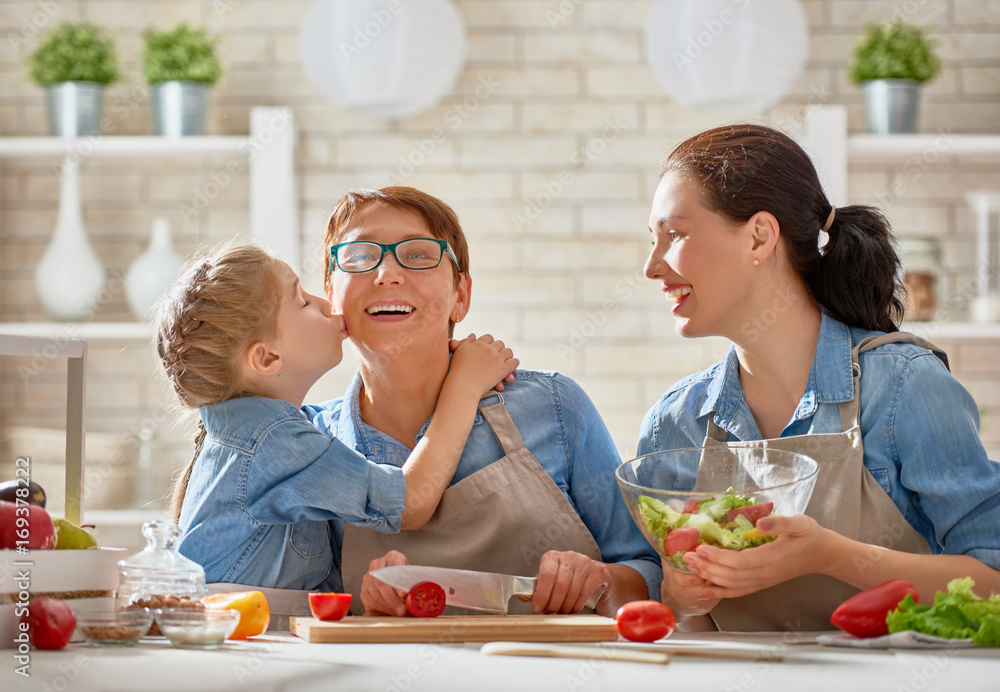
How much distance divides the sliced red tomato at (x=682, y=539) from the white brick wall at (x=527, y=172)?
7.93 feet

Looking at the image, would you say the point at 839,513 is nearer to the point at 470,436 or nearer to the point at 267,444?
the point at 470,436

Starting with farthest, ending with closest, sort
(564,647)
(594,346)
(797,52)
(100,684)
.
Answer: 1. (594,346)
2. (797,52)
3. (564,647)
4. (100,684)

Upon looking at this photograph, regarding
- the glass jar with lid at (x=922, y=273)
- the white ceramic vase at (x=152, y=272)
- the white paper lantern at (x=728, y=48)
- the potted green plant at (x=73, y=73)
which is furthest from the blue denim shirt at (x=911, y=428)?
the potted green plant at (x=73, y=73)

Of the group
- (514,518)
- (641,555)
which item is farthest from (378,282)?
(641,555)

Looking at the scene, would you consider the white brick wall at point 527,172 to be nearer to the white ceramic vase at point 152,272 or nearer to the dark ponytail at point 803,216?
the white ceramic vase at point 152,272

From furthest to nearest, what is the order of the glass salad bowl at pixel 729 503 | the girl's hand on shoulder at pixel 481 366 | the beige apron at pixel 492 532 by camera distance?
the girl's hand on shoulder at pixel 481 366
the beige apron at pixel 492 532
the glass salad bowl at pixel 729 503

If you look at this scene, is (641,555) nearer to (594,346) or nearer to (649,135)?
(594,346)

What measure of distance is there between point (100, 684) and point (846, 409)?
1186 millimetres

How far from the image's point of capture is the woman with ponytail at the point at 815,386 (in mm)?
1514

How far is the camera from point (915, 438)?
1.56m

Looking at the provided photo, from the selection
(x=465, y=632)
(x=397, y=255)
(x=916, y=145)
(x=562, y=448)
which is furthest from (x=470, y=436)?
(x=916, y=145)

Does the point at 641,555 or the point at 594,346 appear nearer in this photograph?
the point at 641,555

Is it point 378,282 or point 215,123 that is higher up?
point 215,123

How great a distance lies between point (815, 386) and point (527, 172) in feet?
7.40
